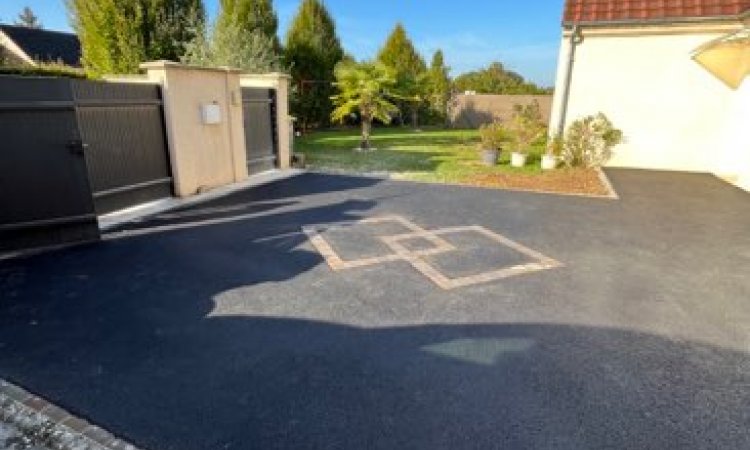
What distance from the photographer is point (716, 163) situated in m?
10.4

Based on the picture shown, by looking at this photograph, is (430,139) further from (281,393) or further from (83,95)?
(281,393)

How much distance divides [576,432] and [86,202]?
5.63 m

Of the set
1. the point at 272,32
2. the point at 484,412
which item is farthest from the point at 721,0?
the point at 272,32

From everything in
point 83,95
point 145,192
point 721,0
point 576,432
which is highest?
point 721,0

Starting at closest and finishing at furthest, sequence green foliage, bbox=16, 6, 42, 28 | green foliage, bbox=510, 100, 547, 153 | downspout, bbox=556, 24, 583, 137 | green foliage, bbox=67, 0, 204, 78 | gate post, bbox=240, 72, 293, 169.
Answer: gate post, bbox=240, 72, 293, 169
downspout, bbox=556, 24, 583, 137
green foliage, bbox=510, 100, 547, 153
green foliage, bbox=67, 0, 204, 78
green foliage, bbox=16, 6, 42, 28

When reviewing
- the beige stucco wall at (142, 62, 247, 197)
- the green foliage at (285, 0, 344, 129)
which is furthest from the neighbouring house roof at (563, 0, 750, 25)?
the green foliage at (285, 0, 344, 129)

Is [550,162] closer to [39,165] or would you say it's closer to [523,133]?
[523,133]

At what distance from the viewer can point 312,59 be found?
18828mm

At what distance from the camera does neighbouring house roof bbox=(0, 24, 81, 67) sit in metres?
23.3

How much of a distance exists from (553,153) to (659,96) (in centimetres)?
281

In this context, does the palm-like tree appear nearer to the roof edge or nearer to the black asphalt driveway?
the roof edge

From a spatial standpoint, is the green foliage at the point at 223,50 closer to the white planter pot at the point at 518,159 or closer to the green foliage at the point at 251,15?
the green foliage at the point at 251,15

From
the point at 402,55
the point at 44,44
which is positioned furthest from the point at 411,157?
the point at 44,44

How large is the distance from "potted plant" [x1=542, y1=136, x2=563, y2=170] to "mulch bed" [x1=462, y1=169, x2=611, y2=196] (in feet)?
1.30
